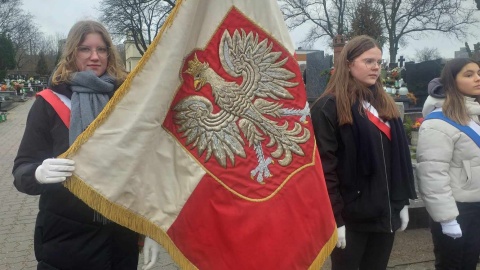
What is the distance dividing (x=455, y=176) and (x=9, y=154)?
10.9 m

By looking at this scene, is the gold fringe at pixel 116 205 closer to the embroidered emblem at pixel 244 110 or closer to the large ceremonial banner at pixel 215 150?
the large ceremonial banner at pixel 215 150

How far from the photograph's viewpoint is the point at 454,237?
9.60ft

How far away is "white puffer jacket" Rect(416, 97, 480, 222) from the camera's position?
2916mm

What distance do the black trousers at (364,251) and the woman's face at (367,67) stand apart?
0.88 m

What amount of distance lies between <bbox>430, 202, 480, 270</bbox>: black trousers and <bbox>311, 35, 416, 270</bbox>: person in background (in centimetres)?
51

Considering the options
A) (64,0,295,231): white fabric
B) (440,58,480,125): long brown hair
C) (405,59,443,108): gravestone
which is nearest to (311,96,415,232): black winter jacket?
(440,58,480,125): long brown hair

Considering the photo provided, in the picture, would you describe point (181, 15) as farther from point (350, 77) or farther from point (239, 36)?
point (350, 77)

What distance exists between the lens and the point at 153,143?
80.5 inches

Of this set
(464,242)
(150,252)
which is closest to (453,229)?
(464,242)

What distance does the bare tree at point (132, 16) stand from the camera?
94.8ft

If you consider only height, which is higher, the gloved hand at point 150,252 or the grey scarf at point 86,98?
the grey scarf at point 86,98

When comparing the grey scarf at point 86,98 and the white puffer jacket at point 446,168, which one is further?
the white puffer jacket at point 446,168

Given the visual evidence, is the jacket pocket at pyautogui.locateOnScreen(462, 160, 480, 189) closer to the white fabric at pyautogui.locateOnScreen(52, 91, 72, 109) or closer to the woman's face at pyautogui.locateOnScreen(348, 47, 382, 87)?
the woman's face at pyautogui.locateOnScreen(348, 47, 382, 87)

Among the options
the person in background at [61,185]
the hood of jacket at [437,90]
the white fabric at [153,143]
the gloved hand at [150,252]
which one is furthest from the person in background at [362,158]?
the person in background at [61,185]
